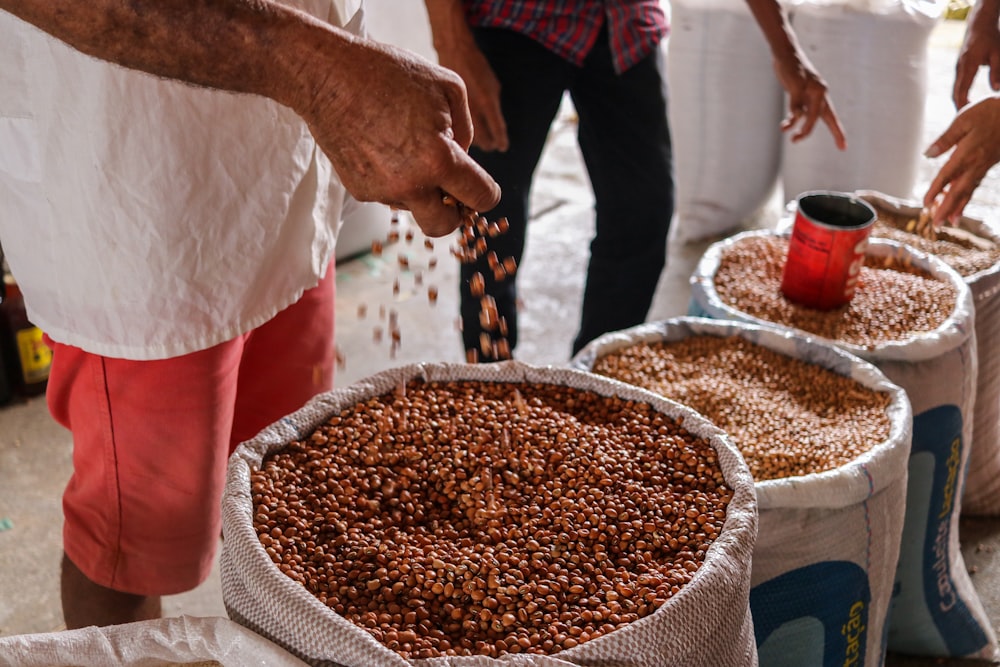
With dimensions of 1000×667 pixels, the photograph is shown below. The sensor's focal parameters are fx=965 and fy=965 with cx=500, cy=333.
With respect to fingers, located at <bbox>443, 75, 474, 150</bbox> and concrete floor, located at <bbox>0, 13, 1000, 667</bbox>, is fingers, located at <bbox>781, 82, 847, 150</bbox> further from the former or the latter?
fingers, located at <bbox>443, 75, 474, 150</bbox>

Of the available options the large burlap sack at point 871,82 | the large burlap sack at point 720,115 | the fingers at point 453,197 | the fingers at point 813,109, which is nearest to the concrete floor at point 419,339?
the large burlap sack at point 720,115

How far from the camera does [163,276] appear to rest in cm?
124

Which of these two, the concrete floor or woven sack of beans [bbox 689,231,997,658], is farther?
the concrete floor

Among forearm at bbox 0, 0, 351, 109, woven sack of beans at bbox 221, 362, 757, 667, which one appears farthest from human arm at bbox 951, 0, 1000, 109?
forearm at bbox 0, 0, 351, 109

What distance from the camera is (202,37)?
96 centimetres

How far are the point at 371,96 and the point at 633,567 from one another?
61 centimetres

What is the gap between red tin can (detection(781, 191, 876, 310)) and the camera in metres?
1.83

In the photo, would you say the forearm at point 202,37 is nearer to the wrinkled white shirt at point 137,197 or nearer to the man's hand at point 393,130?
the man's hand at point 393,130

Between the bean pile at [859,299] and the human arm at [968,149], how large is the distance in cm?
20

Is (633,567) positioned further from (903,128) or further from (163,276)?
(903,128)

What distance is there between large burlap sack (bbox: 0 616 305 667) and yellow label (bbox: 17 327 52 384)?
5.50 ft

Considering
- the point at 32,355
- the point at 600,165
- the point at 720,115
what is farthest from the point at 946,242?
the point at 32,355

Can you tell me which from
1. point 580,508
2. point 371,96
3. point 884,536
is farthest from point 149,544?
point 884,536

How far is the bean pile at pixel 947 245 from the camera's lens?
6.79ft
